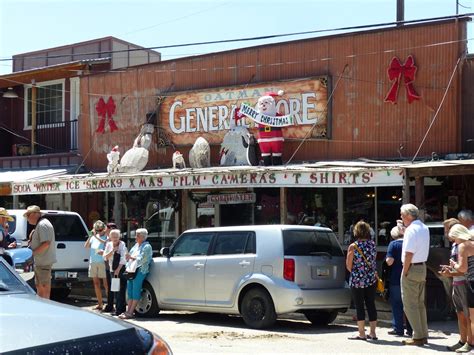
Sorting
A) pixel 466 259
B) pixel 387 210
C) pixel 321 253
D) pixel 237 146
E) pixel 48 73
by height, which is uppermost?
pixel 48 73

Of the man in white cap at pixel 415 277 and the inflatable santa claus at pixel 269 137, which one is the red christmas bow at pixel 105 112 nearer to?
the inflatable santa claus at pixel 269 137

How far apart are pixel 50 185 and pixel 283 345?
1027 centimetres

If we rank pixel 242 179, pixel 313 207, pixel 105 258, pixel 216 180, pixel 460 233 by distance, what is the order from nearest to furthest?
pixel 460 233
pixel 105 258
pixel 242 179
pixel 216 180
pixel 313 207

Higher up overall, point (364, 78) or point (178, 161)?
point (364, 78)

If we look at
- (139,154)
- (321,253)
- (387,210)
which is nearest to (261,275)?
(321,253)

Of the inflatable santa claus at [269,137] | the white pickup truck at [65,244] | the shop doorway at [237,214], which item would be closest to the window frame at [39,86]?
the shop doorway at [237,214]

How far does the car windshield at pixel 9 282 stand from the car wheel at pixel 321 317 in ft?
24.7

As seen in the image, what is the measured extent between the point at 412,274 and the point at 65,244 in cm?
781

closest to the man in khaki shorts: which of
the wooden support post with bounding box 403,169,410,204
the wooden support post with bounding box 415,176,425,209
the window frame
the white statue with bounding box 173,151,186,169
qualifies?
the white statue with bounding box 173,151,186,169

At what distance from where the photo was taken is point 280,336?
10.6 m

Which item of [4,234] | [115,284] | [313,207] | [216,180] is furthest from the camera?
[313,207]

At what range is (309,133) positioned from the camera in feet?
53.7

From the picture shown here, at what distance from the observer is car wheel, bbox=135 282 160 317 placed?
12.9m

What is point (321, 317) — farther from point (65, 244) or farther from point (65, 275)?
point (65, 244)
